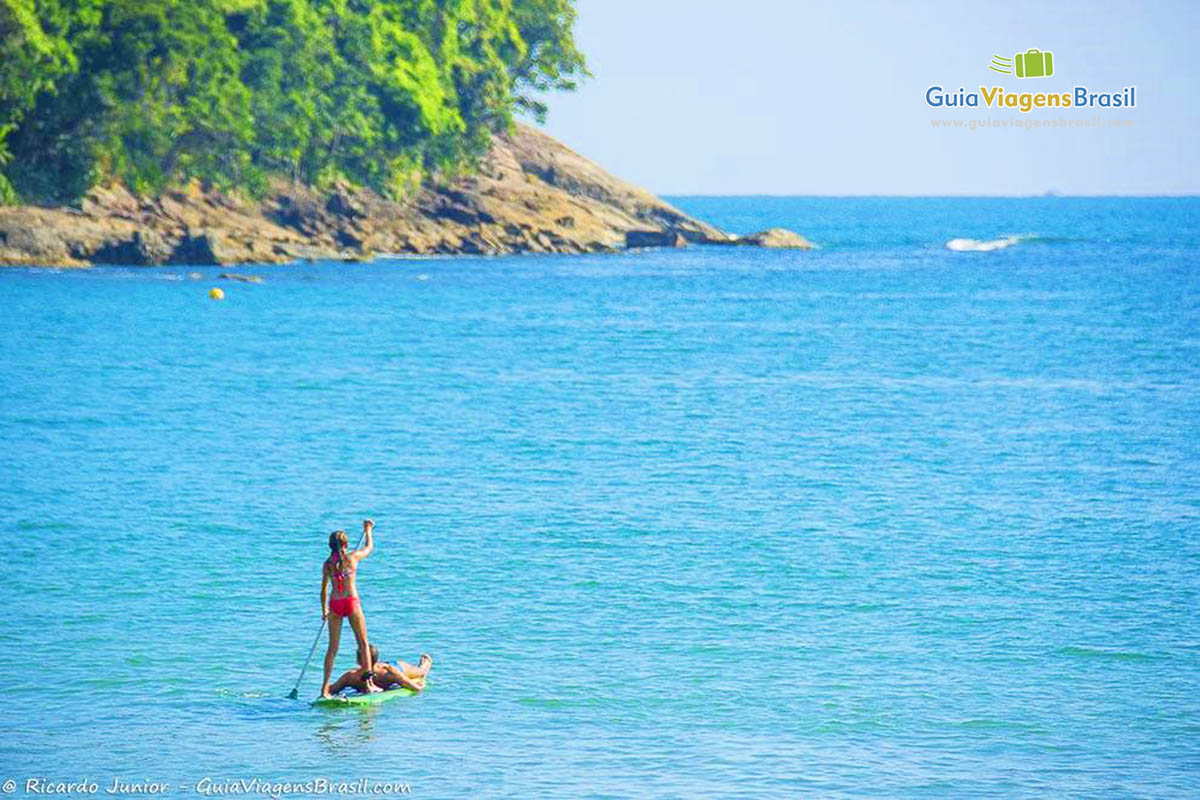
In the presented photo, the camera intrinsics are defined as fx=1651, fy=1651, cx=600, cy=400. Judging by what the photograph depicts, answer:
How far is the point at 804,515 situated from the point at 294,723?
631 inches

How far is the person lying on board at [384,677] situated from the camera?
2227 cm

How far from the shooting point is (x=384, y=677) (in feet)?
73.7

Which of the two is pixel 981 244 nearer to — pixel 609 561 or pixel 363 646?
pixel 609 561

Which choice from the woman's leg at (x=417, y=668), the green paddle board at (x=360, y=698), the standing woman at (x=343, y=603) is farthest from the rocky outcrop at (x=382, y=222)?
the green paddle board at (x=360, y=698)

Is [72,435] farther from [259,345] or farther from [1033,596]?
[1033,596]

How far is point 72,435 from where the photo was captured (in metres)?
43.1

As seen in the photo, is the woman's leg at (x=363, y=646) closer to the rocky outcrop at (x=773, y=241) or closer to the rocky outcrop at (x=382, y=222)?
the rocky outcrop at (x=382, y=222)

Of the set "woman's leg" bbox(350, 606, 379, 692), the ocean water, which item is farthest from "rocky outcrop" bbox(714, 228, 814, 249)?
"woman's leg" bbox(350, 606, 379, 692)

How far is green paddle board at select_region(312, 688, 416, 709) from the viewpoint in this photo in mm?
21938

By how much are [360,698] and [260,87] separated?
85871 mm

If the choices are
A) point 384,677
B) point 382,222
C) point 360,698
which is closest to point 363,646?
point 384,677

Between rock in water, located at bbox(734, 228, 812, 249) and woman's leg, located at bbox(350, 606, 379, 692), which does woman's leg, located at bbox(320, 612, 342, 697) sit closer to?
woman's leg, located at bbox(350, 606, 379, 692)

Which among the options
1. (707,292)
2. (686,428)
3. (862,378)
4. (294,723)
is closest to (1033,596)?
(294,723)

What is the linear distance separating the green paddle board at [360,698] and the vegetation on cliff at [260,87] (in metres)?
71.3
